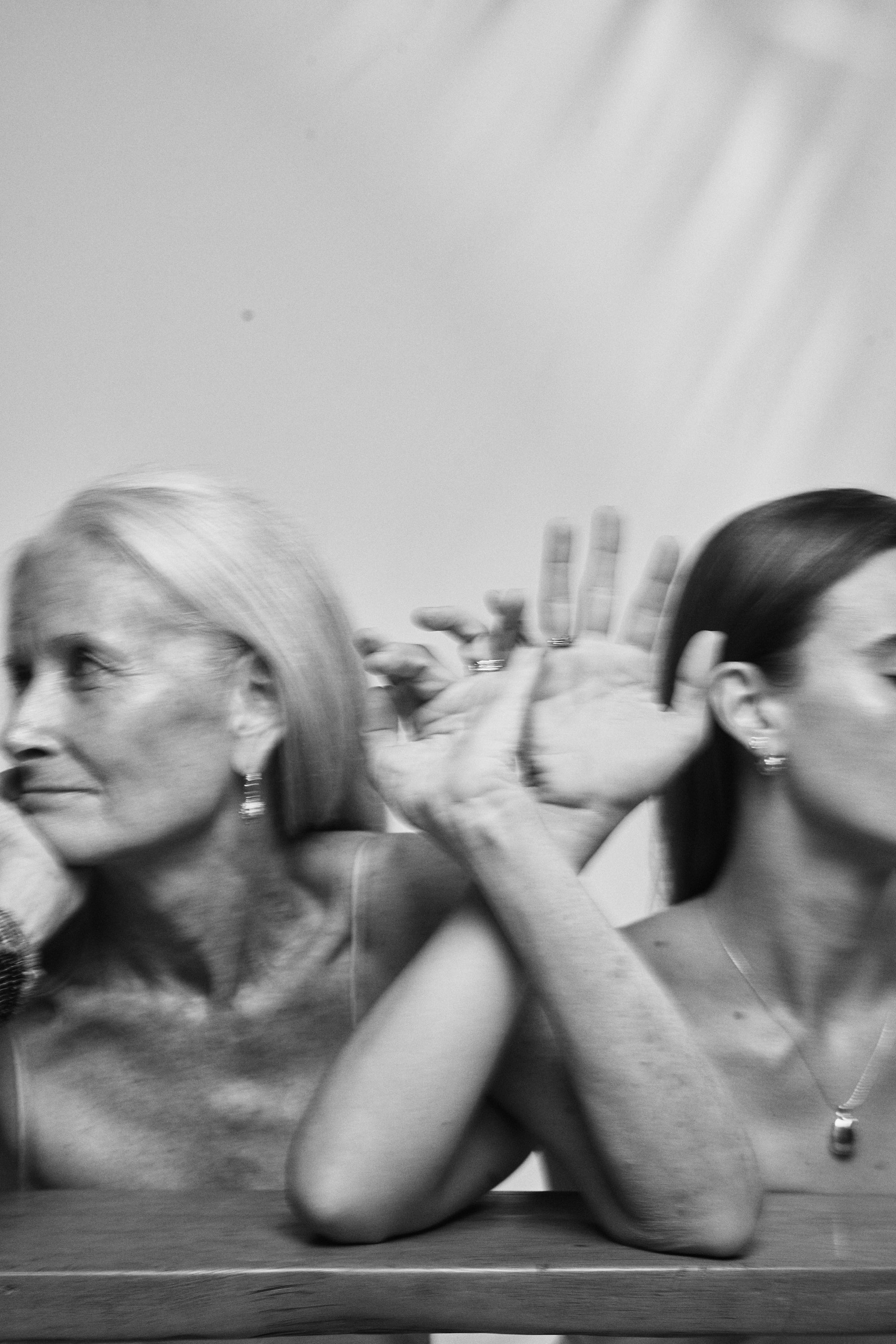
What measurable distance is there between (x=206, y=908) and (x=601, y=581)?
425 mm

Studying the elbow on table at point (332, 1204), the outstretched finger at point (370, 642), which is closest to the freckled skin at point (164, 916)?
the outstretched finger at point (370, 642)

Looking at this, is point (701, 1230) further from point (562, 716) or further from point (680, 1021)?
point (562, 716)

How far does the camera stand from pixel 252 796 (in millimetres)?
1262

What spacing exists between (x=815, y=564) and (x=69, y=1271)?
763 millimetres

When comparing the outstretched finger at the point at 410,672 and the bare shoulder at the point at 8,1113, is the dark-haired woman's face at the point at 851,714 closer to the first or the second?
the outstretched finger at the point at 410,672

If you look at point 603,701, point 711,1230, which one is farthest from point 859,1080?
point 603,701

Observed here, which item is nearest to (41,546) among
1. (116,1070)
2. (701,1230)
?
(116,1070)

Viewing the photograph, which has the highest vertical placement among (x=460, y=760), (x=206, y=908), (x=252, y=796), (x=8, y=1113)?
(x=460, y=760)

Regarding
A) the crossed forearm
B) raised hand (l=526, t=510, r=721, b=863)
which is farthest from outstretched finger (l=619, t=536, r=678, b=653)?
the crossed forearm

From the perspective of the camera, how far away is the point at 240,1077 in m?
1.27

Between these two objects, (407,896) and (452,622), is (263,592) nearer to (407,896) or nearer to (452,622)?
(452,622)

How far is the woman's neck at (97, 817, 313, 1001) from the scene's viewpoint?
1261 millimetres

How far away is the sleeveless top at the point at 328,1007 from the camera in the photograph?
4.17ft

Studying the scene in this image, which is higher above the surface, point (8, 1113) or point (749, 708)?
point (749, 708)
